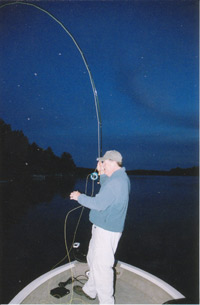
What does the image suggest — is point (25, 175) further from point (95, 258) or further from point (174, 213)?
point (95, 258)

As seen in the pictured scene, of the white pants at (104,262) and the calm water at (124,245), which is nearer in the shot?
the white pants at (104,262)

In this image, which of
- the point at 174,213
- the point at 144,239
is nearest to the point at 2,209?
the point at 144,239

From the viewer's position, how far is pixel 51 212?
26062mm

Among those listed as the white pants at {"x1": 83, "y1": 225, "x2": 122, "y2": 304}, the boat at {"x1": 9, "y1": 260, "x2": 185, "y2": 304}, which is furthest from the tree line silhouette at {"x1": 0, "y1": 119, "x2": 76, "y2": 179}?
the white pants at {"x1": 83, "y1": 225, "x2": 122, "y2": 304}

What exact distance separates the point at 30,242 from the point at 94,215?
50.4 feet

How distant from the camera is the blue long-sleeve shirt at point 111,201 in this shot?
2166 millimetres

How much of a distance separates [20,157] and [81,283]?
6649 centimetres

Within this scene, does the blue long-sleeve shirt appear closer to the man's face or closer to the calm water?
the man's face

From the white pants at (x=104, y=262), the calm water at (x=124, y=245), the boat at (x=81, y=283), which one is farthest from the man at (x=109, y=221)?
the calm water at (x=124, y=245)

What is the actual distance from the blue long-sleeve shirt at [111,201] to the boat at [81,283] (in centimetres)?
128

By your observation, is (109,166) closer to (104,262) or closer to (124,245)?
(104,262)

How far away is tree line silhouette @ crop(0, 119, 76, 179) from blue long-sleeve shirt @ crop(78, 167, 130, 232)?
50.9 m

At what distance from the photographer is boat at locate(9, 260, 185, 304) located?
9.05 ft

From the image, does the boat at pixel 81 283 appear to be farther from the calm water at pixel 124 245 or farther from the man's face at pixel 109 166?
the calm water at pixel 124 245
